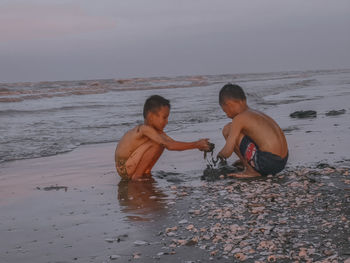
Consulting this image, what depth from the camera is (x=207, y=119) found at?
14281 mm

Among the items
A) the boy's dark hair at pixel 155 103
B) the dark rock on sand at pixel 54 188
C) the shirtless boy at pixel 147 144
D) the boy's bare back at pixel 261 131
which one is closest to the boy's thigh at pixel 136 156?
the shirtless boy at pixel 147 144

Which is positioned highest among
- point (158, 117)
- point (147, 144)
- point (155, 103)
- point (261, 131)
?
point (155, 103)

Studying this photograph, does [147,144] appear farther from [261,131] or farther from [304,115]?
[304,115]

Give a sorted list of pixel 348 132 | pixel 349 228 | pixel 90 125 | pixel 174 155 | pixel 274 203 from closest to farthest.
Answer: pixel 349 228, pixel 274 203, pixel 174 155, pixel 348 132, pixel 90 125

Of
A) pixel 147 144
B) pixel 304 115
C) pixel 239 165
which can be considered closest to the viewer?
pixel 147 144

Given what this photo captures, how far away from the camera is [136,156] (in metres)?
6.31

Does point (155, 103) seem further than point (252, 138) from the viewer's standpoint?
Yes

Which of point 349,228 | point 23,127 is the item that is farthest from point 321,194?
point 23,127

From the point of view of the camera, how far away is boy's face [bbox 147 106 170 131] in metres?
6.07

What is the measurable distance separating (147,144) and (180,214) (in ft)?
6.44

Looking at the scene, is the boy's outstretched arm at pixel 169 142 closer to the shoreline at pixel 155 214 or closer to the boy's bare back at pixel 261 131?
the shoreline at pixel 155 214

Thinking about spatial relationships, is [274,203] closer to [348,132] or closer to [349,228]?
[349,228]

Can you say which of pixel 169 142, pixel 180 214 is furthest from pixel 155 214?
pixel 169 142

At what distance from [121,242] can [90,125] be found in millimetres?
10308
